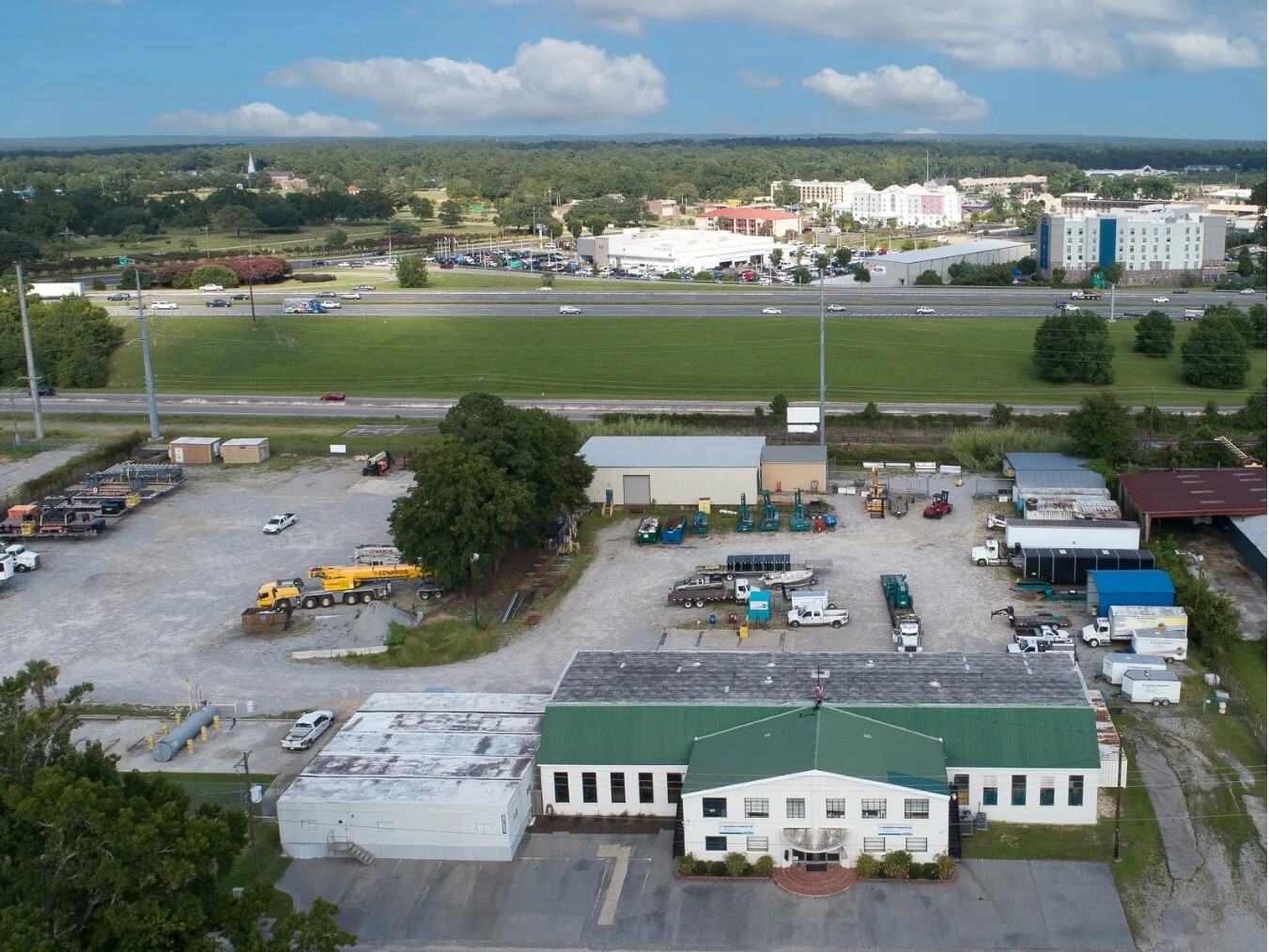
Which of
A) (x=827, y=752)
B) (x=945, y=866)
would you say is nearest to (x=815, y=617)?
(x=827, y=752)

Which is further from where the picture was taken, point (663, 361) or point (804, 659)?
point (663, 361)

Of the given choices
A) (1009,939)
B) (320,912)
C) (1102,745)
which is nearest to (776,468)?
(1102,745)

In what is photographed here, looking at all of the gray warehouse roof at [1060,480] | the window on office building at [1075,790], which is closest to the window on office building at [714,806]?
the window on office building at [1075,790]

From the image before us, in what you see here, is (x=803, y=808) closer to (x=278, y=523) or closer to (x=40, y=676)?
(x=40, y=676)

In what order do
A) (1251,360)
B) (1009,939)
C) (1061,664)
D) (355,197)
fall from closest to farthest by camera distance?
1. (1009,939)
2. (1061,664)
3. (1251,360)
4. (355,197)

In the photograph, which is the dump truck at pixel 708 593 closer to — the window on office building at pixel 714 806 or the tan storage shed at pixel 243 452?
the window on office building at pixel 714 806

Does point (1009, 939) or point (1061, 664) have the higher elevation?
point (1061, 664)

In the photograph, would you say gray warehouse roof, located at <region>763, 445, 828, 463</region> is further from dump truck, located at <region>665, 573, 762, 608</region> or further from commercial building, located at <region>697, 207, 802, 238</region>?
commercial building, located at <region>697, 207, 802, 238</region>

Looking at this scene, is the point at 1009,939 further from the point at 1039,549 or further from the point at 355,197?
the point at 355,197
